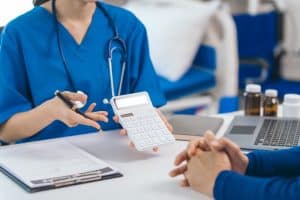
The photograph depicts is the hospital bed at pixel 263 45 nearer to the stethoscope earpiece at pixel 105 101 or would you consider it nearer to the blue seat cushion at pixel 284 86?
the blue seat cushion at pixel 284 86

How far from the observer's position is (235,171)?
1.18 m

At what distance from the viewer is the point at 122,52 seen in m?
1.65

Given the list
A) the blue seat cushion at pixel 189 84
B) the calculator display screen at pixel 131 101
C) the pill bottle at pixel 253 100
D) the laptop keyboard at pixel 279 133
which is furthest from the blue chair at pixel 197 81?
the calculator display screen at pixel 131 101

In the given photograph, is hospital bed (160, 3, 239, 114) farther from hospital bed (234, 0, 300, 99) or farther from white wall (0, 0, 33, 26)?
white wall (0, 0, 33, 26)

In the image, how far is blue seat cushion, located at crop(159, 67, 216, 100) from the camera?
293 cm

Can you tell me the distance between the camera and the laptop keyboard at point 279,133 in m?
1.46

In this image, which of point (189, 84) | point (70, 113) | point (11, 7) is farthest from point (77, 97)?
point (189, 84)

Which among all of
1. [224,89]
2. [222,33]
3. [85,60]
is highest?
[85,60]

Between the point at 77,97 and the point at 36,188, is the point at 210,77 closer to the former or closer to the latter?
the point at 77,97

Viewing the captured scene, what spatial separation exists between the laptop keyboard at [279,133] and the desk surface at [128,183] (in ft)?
0.72

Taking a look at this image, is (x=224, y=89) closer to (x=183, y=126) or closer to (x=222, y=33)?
(x=222, y=33)

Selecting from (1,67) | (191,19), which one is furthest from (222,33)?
(1,67)

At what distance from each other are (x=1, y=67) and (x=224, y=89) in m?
1.78

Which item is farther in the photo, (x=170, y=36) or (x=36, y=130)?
(x=170, y=36)
